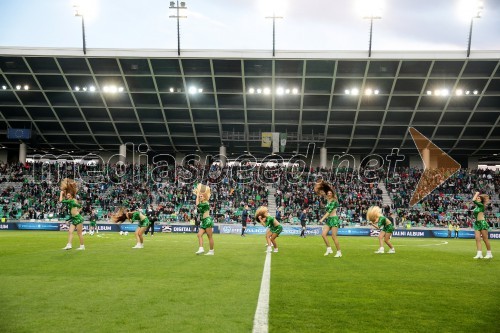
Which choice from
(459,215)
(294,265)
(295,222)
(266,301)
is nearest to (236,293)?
(266,301)

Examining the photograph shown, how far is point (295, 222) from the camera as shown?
45438 millimetres

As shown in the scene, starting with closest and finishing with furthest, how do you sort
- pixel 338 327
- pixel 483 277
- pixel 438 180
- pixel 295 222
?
pixel 338 327, pixel 483 277, pixel 295 222, pixel 438 180

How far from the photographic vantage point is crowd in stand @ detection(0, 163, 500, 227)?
1870 inches

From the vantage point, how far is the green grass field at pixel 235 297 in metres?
6.34

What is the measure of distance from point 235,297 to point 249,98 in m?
47.5

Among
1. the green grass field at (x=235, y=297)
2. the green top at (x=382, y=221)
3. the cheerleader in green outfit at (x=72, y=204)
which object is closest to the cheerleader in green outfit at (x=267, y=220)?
the green top at (x=382, y=221)

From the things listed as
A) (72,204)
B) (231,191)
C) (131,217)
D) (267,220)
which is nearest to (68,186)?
(72,204)

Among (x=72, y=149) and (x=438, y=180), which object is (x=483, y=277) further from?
(x=72, y=149)

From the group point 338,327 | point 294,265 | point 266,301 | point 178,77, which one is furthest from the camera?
point 178,77

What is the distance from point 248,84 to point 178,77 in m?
7.44

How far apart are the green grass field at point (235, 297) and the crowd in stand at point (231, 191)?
3305 centimetres

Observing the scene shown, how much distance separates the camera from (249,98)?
54719 mm

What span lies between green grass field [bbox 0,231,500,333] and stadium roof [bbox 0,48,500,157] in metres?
39.1

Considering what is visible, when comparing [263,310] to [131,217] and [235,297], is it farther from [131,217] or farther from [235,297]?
[131,217]
